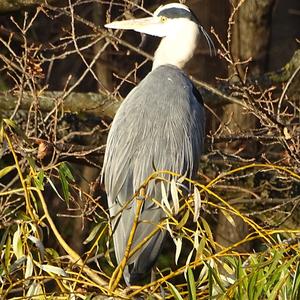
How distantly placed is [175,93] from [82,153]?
44 centimetres

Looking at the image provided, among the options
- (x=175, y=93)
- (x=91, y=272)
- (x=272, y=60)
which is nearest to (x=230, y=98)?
(x=175, y=93)

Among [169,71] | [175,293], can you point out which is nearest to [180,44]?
[169,71]

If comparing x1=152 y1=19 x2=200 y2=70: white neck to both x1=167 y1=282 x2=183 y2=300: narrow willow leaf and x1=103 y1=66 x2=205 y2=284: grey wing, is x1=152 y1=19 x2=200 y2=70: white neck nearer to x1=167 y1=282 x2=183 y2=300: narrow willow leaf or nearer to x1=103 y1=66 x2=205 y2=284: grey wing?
x1=103 y1=66 x2=205 y2=284: grey wing

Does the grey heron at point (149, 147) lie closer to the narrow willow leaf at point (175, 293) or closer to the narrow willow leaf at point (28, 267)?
the narrow willow leaf at point (28, 267)

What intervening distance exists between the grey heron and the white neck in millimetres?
238

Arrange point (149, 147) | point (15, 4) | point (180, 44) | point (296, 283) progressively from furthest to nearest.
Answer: point (15, 4) < point (180, 44) < point (149, 147) < point (296, 283)

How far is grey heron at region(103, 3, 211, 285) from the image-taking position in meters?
3.13

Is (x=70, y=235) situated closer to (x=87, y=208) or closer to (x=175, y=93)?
(x=87, y=208)

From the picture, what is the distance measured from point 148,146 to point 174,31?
0.83 m

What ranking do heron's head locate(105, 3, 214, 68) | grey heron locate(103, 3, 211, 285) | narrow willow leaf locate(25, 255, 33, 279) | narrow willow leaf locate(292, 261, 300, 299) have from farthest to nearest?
heron's head locate(105, 3, 214, 68) → grey heron locate(103, 3, 211, 285) → narrow willow leaf locate(25, 255, 33, 279) → narrow willow leaf locate(292, 261, 300, 299)

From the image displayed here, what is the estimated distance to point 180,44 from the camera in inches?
155

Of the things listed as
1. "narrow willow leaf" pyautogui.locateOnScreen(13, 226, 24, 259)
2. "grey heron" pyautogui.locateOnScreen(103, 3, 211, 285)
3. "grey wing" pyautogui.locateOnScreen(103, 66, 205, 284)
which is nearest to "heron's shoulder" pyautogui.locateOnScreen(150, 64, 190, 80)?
"grey heron" pyautogui.locateOnScreen(103, 3, 211, 285)

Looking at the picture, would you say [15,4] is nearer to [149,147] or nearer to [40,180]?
[149,147]

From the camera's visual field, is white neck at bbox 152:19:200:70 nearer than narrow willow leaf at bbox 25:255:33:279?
No
